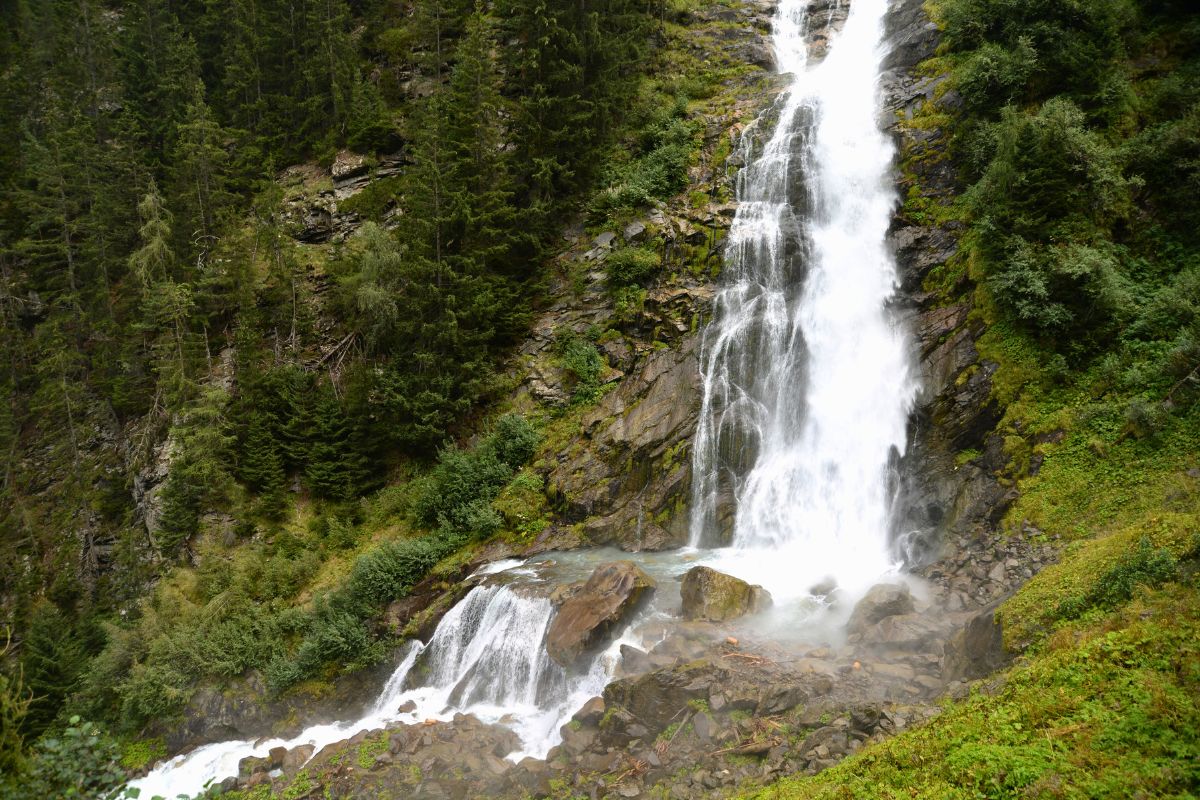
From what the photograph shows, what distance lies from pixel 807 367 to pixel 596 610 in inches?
419

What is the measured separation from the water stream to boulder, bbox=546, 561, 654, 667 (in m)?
0.34

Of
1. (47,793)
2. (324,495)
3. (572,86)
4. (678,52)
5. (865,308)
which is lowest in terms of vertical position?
(324,495)

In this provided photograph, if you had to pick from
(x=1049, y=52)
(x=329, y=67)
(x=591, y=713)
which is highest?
(x=329, y=67)

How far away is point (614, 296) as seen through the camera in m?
21.8

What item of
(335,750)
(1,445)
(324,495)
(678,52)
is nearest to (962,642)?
(335,750)

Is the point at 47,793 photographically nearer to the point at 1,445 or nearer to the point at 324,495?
the point at 324,495

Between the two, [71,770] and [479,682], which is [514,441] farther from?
[71,770]

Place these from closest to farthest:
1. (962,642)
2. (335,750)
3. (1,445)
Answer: (962,642) < (335,750) < (1,445)

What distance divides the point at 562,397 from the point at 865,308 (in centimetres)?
1086

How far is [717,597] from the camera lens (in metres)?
13.2

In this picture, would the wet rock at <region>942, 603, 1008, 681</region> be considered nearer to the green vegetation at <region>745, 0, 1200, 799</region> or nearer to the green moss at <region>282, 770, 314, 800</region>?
the green vegetation at <region>745, 0, 1200, 799</region>

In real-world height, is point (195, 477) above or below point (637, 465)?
below

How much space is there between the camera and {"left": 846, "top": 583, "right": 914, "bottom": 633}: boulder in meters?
11.8

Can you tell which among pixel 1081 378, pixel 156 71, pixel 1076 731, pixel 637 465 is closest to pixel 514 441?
pixel 637 465
